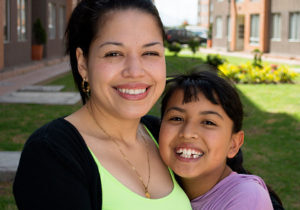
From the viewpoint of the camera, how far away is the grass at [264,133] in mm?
5027

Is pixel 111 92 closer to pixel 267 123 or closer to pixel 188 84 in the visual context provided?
pixel 188 84

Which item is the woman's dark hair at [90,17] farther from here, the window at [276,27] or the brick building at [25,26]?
the window at [276,27]

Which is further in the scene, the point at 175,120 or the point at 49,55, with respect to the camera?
the point at 49,55

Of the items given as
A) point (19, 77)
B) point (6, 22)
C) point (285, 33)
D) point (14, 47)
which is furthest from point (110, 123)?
point (285, 33)

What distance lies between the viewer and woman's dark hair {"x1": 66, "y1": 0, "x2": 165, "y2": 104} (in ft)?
5.81

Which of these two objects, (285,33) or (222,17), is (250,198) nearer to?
(285,33)

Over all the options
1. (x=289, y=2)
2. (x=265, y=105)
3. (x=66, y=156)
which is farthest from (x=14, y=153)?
(x=289, y=2)

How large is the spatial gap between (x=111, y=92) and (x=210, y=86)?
→ 0.55m

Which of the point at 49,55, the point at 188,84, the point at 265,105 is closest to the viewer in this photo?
the point at 188,84

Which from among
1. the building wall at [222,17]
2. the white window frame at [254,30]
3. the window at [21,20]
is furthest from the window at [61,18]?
the building wall at [222,17]

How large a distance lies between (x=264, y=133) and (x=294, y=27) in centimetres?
2331

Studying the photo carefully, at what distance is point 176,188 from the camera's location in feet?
6.51

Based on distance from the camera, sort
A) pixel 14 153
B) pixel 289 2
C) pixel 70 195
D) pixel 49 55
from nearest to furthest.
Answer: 1. pixel 70 195
2. pixel 14 153
3. pixel 49 55
4. pixel 289 2

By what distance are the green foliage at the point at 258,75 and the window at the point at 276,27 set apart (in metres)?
17.4
